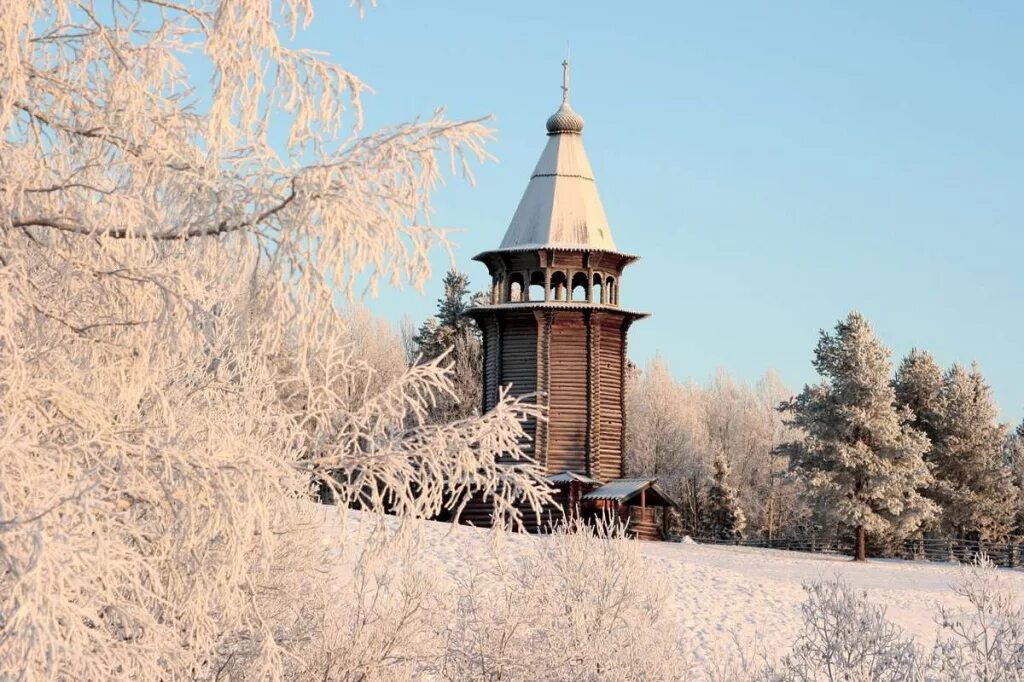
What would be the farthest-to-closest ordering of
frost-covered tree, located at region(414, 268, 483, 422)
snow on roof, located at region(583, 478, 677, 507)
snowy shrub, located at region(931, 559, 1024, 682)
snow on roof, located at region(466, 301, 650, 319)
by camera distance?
1. frost-covered tree, located at region(414, 268, 483, 422)
2. snow on roof, located at region(466, 301, 650, 319)
3. snow on roof, located at region(583, 478, 677, 507)
4. snowy shrub, located at region(931, 559, 1024, 682)

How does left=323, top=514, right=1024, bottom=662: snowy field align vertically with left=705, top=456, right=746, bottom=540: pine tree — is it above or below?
below

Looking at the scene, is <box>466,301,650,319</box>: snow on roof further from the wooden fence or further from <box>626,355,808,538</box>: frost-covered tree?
<box>626,355,808,538</box>: frost-covered tree

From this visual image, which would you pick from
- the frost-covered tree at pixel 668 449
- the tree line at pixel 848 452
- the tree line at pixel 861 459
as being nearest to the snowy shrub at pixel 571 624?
the tree line at pixel 848 452

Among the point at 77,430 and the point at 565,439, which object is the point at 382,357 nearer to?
the point at 565,439

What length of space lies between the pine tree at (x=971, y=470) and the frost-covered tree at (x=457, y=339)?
51.9ft

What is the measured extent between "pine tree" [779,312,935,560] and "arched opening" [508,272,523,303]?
840 cm

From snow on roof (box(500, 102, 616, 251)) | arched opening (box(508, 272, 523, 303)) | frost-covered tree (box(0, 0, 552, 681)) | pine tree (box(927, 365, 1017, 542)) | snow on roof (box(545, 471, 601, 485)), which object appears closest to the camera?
frost-covered tree (box(0, 0, 552, 681))

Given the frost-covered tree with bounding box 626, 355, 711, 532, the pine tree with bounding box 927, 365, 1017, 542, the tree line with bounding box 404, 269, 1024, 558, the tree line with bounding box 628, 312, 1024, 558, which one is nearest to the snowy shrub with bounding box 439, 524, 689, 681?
the tree line with bounding box 404, 269, 1024, 558

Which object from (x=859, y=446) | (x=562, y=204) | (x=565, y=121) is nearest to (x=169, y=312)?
(x=562, y=204)

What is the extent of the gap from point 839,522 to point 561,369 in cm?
971

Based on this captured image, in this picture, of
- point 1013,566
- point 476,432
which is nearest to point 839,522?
A: point 1013,566

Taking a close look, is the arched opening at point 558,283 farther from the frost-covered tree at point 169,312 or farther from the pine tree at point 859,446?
the frost-covered tree at point 169,312

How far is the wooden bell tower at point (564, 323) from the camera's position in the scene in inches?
1208

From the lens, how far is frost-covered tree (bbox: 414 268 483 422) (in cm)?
4416
